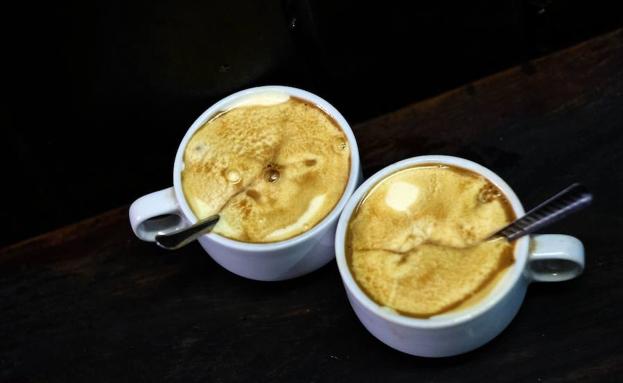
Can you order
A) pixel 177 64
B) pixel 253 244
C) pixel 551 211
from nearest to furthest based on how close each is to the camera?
pixel 551 211 → pixel 253 244 → pixel 177 64

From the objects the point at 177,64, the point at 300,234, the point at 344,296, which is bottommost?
the point at 344,296

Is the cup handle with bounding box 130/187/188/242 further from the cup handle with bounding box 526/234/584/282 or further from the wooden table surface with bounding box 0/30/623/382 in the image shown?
the cup handle with bounding box 526/234/584/282

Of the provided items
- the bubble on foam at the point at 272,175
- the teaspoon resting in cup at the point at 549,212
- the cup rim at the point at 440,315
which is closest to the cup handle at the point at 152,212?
the bubble on foam at the point at 272,175

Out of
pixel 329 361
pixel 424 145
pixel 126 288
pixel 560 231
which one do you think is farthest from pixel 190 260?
pixel 560 231

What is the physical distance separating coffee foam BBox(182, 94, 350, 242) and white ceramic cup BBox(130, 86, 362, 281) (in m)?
0.01

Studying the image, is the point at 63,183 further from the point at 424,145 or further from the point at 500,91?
the point at 500,91

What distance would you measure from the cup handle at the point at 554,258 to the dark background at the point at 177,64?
15.4 inches

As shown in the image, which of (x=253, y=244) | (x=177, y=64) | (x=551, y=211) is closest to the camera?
(x=551, y=211)

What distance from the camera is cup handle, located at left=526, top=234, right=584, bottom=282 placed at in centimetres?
90

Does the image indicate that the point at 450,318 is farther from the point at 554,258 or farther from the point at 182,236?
the point at 182,236

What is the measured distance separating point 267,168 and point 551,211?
0.37 metres

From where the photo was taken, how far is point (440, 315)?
2.93 ft

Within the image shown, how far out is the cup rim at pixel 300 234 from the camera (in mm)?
985

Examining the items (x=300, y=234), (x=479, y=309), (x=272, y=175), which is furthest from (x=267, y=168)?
(x=479, y=309)
